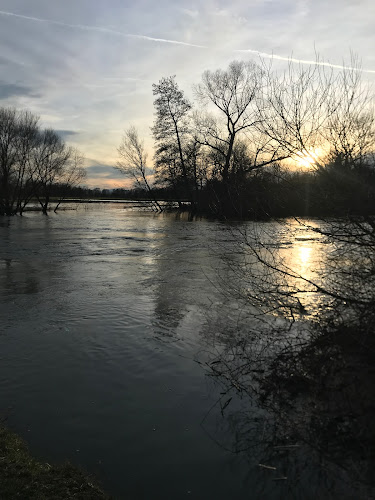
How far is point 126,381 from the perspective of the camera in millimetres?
5652

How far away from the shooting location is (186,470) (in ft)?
13.1

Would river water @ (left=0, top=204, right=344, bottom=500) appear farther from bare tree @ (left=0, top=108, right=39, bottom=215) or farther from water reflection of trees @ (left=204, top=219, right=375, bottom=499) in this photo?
bare tree @ (left=0, top=108, right=39, bottom=215)

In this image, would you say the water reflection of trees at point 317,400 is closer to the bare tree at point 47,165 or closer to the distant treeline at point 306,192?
the distant treeline at point 306,192

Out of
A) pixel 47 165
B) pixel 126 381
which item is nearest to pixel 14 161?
pixel 47 165

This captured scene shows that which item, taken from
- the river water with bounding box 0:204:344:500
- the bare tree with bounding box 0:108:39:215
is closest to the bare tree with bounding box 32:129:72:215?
the bare tree with bounding box 0:108:39:215

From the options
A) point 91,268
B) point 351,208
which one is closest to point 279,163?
point 351,208

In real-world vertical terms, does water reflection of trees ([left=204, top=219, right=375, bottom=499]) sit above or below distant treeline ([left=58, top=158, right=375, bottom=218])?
below

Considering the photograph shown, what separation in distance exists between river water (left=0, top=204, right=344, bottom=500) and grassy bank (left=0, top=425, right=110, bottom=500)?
208 millimetres

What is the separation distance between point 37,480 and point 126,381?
2236 millimetres

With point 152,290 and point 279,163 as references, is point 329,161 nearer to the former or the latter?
point 279,163

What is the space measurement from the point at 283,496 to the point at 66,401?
2.76 meters

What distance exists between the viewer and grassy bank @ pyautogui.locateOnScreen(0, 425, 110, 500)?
325 centimetres

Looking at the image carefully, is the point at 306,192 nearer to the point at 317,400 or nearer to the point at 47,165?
the point at 317,400

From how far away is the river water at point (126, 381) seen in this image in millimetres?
3955
